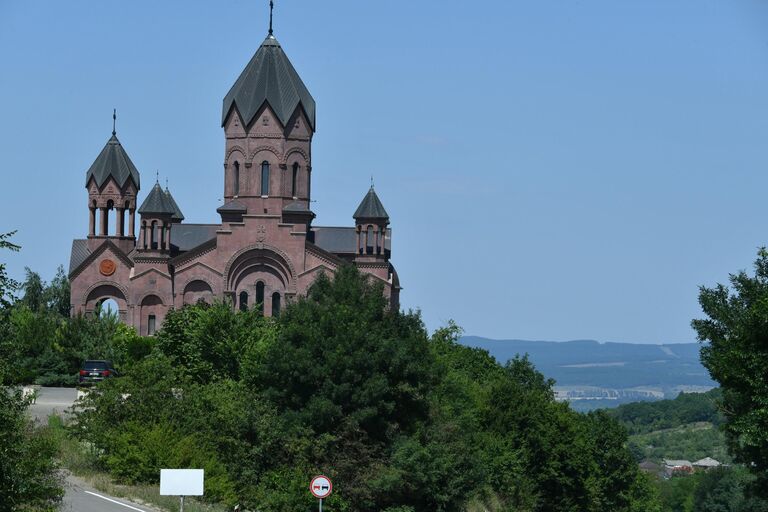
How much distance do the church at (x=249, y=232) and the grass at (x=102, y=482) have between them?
125 feet

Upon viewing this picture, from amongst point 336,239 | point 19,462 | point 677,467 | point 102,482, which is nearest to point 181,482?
point 102,482

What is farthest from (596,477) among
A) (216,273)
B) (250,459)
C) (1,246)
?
(1,246)

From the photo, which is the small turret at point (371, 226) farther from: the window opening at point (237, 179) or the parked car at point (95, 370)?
the parked car at point (95, 370)

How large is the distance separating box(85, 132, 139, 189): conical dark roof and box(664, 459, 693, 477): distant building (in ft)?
303

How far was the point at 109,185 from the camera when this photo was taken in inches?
3179

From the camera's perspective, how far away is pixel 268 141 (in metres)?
78.9

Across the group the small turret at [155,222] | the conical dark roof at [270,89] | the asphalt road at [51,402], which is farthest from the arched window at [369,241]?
the asphalt road at [51,402]

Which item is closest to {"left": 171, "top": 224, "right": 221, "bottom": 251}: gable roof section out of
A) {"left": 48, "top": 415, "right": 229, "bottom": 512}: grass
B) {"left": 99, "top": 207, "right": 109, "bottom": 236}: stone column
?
{"left": 99, "top": 207, "right": 109, "bottom": 236}: stone column

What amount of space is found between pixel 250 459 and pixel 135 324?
138 ft

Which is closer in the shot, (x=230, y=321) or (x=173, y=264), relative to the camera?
(x=230, y=321)

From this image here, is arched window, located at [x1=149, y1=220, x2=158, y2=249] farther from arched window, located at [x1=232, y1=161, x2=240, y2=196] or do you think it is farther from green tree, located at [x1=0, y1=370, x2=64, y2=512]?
green tree, located at [x1=0, y1=370, x2=64, y2=512]

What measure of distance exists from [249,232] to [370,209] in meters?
6.58

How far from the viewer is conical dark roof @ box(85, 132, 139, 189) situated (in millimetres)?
80750

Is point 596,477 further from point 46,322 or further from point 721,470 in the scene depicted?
point 721,470
